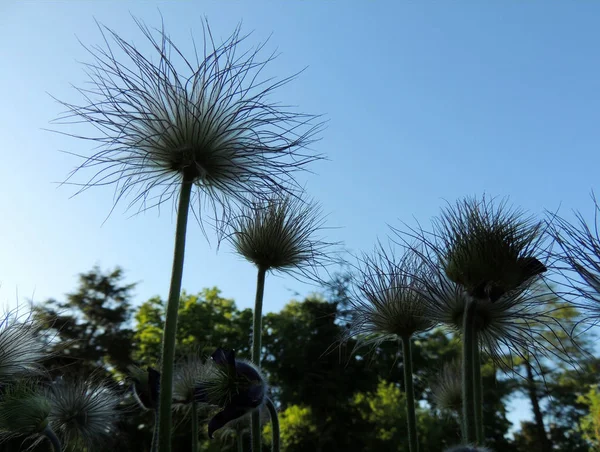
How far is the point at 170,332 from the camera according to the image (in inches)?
109

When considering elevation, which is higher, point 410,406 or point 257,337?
point 257,337

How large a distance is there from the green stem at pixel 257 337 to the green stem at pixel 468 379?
1187 mm

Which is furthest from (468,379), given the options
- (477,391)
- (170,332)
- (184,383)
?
(184,383)

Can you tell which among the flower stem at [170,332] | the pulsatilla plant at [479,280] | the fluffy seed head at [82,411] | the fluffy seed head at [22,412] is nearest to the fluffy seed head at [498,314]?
the pulsatilla plant at [479,280]

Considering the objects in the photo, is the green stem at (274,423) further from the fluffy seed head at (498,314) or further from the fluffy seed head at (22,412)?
the fluffy seed head at (22,412)

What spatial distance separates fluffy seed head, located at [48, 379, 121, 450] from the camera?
4.77 metres

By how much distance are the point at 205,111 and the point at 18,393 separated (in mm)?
2004

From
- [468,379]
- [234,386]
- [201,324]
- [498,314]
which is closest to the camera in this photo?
[468,379]

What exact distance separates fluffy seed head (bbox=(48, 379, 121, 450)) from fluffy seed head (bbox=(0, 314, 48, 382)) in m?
0.67

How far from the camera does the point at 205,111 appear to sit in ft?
11.4

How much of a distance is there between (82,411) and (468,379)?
3.27m

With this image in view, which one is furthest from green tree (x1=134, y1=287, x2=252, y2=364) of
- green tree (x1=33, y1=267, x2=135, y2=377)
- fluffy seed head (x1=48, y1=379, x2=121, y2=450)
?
fluffy seed head (x1=48, y1=379, x2=121, y2=450)

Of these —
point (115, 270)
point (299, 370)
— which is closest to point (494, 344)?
point (299, 370)

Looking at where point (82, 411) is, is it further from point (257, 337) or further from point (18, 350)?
point (257, 337)
